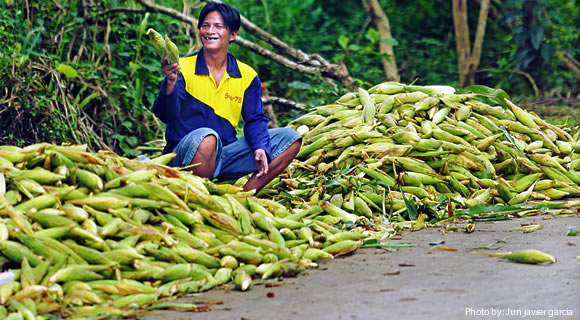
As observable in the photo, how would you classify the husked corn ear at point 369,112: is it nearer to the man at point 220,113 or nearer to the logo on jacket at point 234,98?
the man at point 220,113

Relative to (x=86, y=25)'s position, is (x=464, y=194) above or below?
below

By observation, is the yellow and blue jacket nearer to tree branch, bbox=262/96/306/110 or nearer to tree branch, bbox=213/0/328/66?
tree branch, bbox=262/96/306/110

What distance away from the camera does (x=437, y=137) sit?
4.60 meters

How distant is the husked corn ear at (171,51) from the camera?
3.46 metres

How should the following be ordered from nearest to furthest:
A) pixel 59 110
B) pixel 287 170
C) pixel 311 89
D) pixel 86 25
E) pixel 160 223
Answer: pixel 160 223 → pixel 287 170 → pixel 59 110 → pixel 86 25 → pixel 311 89

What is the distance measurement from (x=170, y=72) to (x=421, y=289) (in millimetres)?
1657

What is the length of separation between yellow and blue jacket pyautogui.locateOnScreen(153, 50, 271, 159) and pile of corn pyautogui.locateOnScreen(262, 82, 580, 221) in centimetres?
40

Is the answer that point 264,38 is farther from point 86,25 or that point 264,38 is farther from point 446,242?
point 446,242

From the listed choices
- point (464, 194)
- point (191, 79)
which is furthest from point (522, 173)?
point (191, 79)

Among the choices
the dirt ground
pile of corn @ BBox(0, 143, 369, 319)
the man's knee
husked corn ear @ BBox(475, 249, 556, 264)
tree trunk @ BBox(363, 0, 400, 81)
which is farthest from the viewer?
tree trunk @ BBox(363, 0, 400, 81)

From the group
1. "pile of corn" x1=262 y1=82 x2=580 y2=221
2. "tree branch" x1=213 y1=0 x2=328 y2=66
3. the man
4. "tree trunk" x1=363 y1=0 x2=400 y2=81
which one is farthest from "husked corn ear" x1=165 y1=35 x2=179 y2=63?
"tree trunk" x1=363 y1=0 x2=400 y2=81

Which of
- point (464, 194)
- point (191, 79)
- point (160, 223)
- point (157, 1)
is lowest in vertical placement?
point (464, 194)

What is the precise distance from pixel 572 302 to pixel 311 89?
431 centimetres

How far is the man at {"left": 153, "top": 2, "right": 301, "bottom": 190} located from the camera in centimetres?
381
